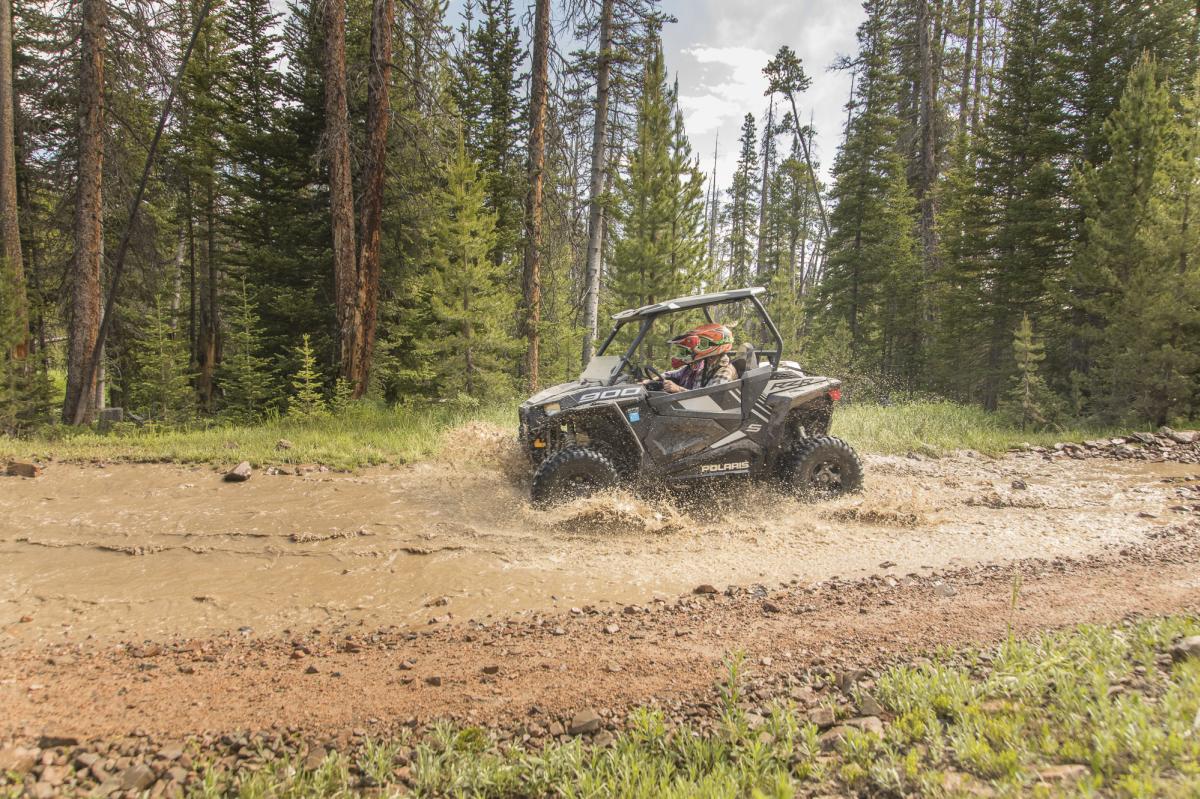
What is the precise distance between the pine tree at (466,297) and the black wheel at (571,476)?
6.68 meters

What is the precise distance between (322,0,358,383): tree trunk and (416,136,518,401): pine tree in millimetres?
1514

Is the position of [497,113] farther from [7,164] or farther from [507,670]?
[507,670]

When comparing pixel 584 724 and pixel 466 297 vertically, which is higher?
pixel 466 297

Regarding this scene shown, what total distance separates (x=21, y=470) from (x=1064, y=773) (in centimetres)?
1018

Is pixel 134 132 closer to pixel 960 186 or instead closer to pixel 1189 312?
pixel 1189 312

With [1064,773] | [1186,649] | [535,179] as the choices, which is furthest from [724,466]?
[535,179]

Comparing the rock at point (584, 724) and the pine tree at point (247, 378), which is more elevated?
the pine tree at point (247, 378)

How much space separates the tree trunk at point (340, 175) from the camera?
10.6 metres

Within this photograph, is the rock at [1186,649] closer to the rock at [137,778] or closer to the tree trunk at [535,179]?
the rock at [137,778]

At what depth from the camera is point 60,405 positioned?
12531 millimetres

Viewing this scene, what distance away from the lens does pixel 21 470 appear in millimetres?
6895

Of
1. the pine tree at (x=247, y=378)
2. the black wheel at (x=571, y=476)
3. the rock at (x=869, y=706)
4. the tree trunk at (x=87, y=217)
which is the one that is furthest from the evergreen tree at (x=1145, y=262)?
the tree trunk at (x=87, y=217)

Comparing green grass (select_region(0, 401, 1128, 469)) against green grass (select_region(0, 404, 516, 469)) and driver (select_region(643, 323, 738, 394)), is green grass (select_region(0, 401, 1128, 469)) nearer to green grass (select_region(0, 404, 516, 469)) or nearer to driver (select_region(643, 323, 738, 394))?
green grass (select_region(0, 404, 516, 469))

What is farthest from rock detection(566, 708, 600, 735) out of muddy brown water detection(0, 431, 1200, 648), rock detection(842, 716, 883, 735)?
muddy brown water detection(0, 431, 1200, 648)
